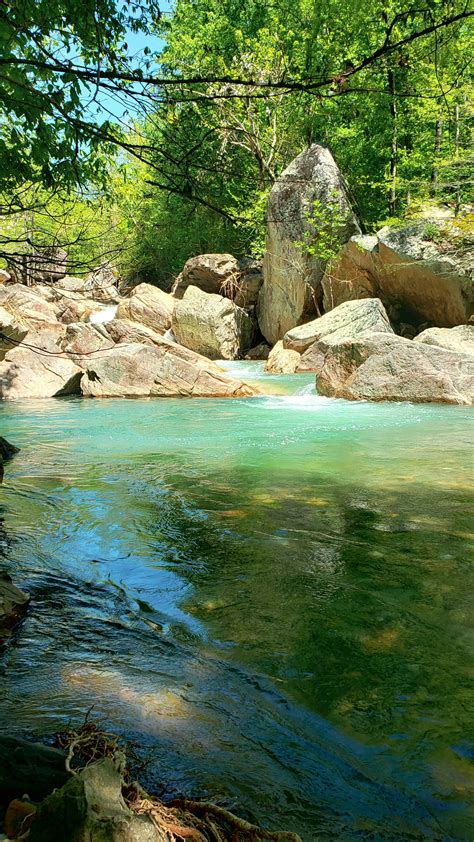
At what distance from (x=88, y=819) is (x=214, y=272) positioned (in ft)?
82.0

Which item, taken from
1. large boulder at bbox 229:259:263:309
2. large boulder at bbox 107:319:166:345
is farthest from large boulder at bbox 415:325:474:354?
large boulder at bbox 229:259:263:309

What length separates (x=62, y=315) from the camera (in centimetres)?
2645

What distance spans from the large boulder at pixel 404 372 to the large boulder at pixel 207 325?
9737mm

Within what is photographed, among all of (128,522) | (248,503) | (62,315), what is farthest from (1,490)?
(62,315)

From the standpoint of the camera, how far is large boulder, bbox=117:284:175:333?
24516 millimetres

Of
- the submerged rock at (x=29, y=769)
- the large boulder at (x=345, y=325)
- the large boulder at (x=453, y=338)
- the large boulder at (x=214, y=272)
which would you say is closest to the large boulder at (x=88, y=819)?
the submerged rock at (x=29, y=769)

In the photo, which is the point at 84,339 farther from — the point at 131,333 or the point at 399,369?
the point at 399,369

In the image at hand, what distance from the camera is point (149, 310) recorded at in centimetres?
2472

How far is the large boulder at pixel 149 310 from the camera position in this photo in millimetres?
24516

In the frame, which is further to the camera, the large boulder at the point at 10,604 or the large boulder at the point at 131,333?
the large boulder at the point at 131,333

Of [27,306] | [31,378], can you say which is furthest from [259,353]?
[31,378]

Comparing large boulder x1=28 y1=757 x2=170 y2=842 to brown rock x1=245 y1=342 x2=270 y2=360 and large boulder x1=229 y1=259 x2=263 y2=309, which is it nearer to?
brown rock x1=245 y1=342 x2=270 y2=360

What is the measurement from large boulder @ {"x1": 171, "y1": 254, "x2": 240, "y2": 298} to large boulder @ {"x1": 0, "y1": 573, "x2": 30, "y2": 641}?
74.6 ft

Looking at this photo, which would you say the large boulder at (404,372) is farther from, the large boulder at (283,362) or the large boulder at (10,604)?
the large boulder at (10,604)
